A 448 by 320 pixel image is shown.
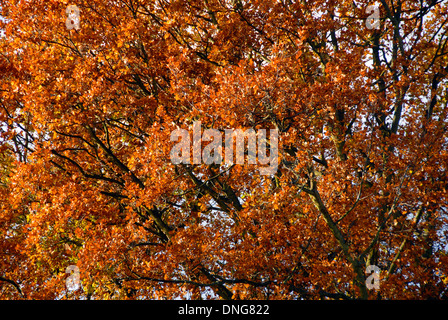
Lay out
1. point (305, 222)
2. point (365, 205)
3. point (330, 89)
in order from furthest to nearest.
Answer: point (365, 205), point (305, 222), point (330, 89)

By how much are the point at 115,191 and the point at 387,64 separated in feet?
39.4

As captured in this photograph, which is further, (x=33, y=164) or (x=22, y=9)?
(x=22, y=9)

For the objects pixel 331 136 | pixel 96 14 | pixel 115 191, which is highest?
pixel 96 14

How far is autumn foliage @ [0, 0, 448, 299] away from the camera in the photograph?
953 centimetres

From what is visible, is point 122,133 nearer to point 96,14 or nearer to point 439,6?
point 96,14

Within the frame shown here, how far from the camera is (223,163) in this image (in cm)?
1112

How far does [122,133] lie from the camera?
1547cm

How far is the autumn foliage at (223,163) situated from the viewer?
9.53m

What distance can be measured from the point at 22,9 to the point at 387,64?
13.8m

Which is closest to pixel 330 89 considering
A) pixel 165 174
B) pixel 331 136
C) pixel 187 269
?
pixel 331 136

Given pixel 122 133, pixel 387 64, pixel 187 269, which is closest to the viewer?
pixel 187 269

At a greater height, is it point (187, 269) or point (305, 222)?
point (305, 222)
